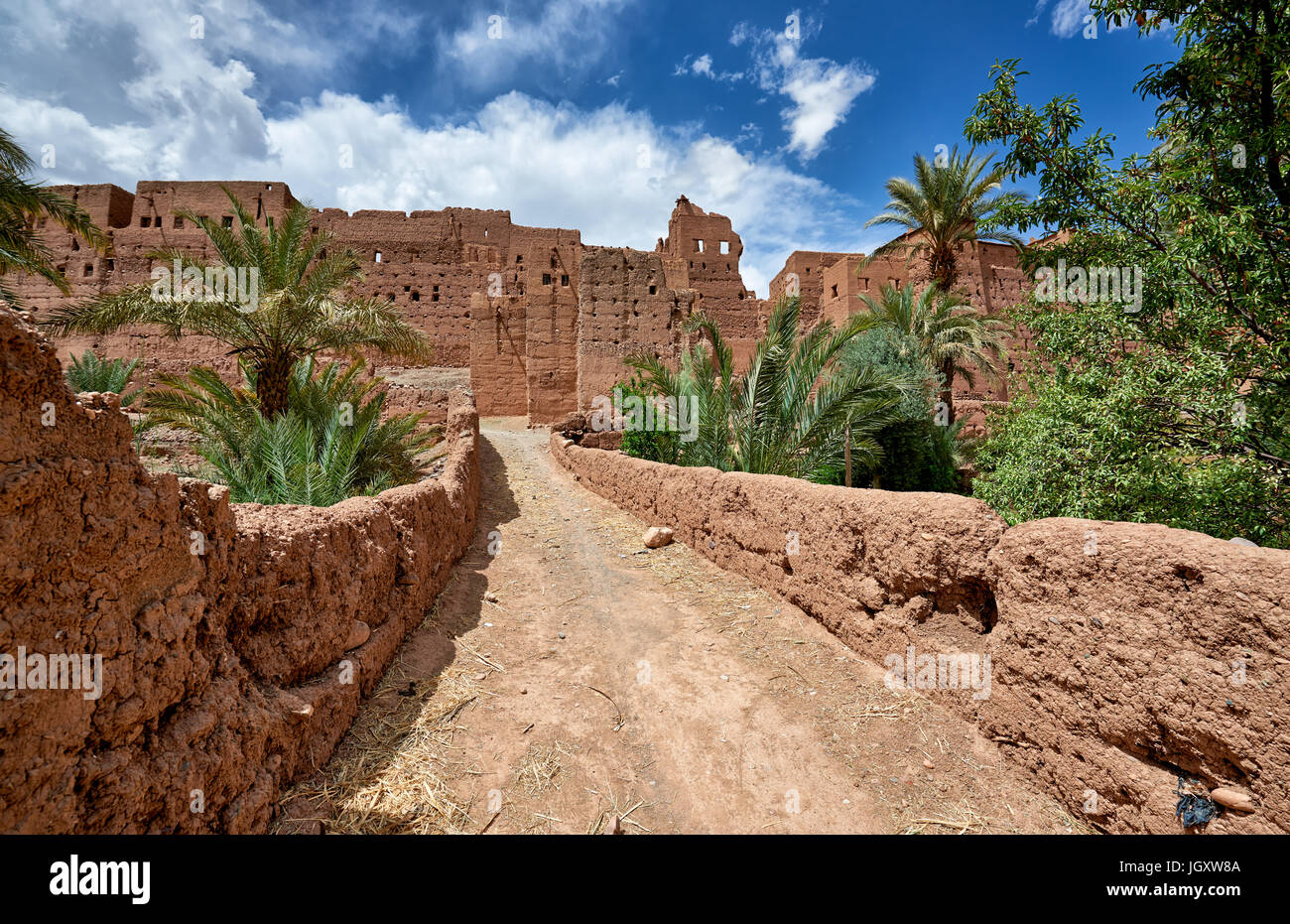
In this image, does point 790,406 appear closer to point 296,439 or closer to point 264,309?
point 296,439

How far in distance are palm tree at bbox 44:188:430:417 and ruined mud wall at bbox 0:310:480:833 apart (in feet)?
20.2

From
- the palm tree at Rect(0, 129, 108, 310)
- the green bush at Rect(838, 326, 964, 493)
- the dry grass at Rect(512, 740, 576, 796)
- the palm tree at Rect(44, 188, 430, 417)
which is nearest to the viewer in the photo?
the dry grass at Rect(512, 740, 576, 796)

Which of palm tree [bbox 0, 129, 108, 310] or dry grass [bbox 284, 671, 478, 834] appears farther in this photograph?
palm tree [bbox 0, 129, 108, 310]

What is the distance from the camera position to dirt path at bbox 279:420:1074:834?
2.85 metres

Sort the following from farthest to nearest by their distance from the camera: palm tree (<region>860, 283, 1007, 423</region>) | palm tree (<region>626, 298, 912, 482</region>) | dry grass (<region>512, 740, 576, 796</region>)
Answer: palm tree (<region>860, 283, 1007, 423</region>), palm tree (<region>626, 298, 912, 482</region>), dry grass (<region>512, 740, 576, 796</region>)

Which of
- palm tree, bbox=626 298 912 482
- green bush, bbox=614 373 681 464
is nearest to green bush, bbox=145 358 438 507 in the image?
green bush, bbox=614 373 681 464

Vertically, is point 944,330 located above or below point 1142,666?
above

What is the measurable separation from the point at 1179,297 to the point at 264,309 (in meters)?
10.4

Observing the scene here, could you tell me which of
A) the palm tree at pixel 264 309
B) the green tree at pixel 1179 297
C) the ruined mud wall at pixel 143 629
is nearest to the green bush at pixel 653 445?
the palm tree at pixel 264 309

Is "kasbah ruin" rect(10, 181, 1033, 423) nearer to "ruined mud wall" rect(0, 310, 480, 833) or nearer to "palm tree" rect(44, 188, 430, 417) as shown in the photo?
"palm tree" rect(44, 188, 430, 417)

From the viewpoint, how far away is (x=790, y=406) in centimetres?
752

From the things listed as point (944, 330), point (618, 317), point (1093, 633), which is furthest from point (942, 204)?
point (1093, 633)

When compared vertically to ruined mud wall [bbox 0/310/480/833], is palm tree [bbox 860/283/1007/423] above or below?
above
